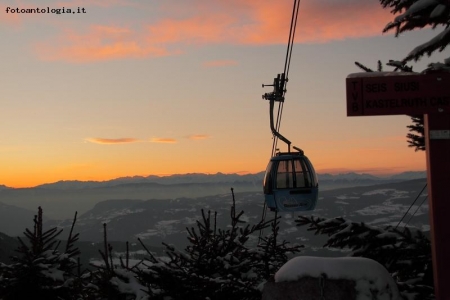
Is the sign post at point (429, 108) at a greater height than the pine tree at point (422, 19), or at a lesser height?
lesser

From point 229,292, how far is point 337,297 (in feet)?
6.68

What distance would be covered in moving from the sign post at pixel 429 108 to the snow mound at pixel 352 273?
2.99 ft

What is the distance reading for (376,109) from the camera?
257 inches

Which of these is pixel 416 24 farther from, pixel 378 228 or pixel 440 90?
pixel 378 228

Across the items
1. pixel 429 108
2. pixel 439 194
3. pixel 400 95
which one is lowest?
pixel 439 194

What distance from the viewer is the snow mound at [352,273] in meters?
7.18

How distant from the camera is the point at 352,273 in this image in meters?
7.24

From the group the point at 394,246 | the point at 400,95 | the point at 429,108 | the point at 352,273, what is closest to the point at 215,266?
the point at 352,273

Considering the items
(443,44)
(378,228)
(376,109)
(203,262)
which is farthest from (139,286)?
(443,44)

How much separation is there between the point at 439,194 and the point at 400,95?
1340 mm

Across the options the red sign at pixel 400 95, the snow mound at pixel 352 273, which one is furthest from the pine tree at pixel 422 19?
the snow mound at pixel 352 273

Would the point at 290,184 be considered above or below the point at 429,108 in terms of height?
below

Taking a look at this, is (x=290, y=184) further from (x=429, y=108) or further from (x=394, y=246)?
(x=429, y=108)

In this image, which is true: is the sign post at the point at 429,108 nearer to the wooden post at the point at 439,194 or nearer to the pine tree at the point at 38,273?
the wooden post at the point at 439,194
